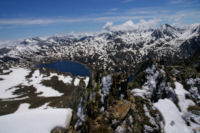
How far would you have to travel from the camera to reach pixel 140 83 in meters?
24.8

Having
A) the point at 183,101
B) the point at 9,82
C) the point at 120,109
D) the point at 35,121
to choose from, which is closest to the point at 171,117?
the point at 183,101

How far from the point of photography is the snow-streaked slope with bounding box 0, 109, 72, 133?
15.6 metres

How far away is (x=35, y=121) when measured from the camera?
54.2 ft

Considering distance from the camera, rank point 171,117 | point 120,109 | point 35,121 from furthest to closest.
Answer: point 171,117, point 35,121, point 120,109

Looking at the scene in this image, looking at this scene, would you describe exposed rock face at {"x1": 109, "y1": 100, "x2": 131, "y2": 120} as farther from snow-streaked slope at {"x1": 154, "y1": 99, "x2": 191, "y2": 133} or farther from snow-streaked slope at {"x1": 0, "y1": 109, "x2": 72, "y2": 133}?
snow-streaked slope at {"x1": 154, "y1": 99, "x2": 191, "y2": 133}

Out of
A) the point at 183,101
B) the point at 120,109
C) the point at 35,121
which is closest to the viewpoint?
the point at 120,109

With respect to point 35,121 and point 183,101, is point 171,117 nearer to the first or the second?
point 183,101

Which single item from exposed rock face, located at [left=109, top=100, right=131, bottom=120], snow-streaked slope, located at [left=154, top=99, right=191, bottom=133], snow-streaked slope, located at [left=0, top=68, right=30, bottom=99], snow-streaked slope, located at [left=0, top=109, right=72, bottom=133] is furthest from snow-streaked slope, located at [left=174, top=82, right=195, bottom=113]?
snow-streaked slope, located at [left=0, top=68, right=30, bottom=99]

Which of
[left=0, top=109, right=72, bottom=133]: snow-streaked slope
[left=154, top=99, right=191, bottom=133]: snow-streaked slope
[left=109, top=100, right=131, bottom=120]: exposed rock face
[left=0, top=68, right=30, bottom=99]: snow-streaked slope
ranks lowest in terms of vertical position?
[left=0, top=68, right=30, bottom=99]: snow-streaked slope

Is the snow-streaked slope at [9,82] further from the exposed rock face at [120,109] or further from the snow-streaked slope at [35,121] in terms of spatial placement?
the exposed rock face at [120,109]

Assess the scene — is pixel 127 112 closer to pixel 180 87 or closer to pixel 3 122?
pixel 3 122

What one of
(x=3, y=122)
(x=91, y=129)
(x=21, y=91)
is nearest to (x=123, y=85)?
(x=91, y=129)

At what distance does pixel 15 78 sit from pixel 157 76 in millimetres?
122225

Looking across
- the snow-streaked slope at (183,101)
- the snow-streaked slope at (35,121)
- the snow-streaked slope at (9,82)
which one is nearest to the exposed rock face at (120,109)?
the snow-streaked slope at (35,121)
